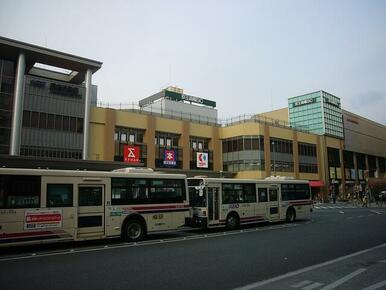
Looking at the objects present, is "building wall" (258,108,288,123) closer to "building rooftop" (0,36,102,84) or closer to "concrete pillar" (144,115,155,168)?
"concrete pillar" (144,115,155,168)

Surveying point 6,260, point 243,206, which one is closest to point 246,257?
point 6,260

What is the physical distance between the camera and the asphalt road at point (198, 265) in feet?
24.5

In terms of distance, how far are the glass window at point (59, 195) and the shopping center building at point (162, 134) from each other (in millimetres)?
18170

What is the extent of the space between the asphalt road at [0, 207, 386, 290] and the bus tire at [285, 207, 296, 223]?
28.9ft

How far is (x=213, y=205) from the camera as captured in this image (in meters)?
18.2

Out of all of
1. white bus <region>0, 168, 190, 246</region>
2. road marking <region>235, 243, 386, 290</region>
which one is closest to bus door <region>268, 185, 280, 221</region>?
white bus <region>0, 168, 190, 246</region>

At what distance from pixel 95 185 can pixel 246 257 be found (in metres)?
6.40

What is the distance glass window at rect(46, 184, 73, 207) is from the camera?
12.6 m

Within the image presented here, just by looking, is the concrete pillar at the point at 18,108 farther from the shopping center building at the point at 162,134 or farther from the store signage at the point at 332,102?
the store signage at the point at 332,102

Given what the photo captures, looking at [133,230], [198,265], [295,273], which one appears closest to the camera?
[295,273]

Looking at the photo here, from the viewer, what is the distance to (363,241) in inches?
535

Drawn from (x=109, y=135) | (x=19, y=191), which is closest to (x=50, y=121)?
(x=109, y=135)

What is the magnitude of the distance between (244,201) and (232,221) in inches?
57.0

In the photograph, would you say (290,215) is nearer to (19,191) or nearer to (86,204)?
(86,204)
